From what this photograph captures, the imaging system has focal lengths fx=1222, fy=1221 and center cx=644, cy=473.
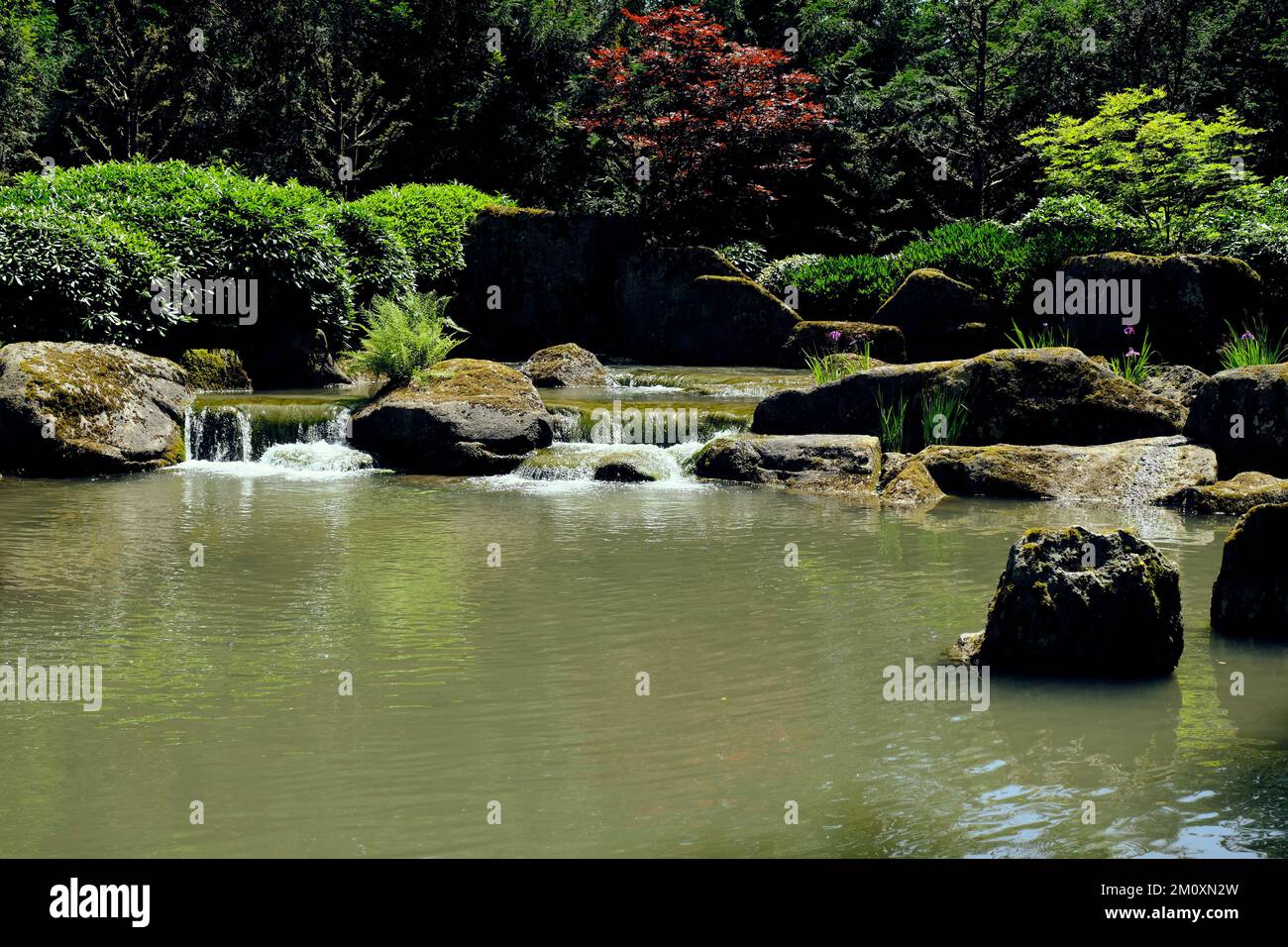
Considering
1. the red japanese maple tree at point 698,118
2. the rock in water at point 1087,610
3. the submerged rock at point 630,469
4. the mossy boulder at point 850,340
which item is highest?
the red japanese maple tree at point 698,118

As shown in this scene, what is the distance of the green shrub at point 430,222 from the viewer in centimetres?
2198

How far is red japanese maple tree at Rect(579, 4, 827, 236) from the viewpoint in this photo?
23.2 meters

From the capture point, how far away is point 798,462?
41.5 feet

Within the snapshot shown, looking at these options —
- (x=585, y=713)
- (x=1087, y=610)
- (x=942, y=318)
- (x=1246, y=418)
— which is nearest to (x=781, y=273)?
(x=942, y=318)

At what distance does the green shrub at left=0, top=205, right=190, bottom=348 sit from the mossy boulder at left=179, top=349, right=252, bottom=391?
2.79ft

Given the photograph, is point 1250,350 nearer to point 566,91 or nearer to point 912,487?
point 912,487

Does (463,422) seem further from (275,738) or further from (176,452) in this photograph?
(275,738)

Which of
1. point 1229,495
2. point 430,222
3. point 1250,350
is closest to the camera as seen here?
point 1229,495

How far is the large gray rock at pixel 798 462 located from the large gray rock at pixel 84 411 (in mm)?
6341

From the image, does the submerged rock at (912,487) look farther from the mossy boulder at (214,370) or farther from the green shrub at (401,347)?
the mossy boulder at (214,370)

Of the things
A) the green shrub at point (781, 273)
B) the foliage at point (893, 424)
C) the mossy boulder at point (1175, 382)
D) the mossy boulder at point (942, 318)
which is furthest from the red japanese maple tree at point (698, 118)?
the foliage at point (893, 424)

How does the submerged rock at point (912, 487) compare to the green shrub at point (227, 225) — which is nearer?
the submerged rock at point (912, 487)

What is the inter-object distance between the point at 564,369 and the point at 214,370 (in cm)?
503

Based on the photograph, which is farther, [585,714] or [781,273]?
[781,273]
